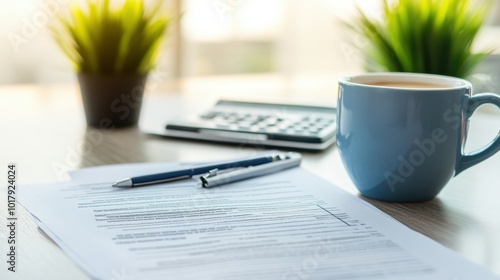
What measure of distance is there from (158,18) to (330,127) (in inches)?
11.5

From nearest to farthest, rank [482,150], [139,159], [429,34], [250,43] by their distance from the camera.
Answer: [482,150] → [139,159] → [429,34] → [250,43]

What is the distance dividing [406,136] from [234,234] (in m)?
0.19

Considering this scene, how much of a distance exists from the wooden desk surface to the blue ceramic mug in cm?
2

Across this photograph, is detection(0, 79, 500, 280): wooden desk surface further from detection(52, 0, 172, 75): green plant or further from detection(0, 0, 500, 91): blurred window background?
detection(0, 0, 500, 91): blurred window background

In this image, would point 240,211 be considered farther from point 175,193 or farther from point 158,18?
point 158,18

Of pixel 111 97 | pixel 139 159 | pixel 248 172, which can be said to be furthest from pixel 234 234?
pixel 111 97

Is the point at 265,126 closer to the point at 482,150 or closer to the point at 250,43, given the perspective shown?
the point at 482,150

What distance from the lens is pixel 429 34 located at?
860 millimetres

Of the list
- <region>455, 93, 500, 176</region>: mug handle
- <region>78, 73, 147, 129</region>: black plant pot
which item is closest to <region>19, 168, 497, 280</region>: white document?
<region>455, 93, 500, 176</region>: mug handle

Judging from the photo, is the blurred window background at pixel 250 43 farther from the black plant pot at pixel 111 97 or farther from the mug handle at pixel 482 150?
the mug handle at pixel 482 150

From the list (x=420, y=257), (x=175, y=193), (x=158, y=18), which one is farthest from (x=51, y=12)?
(x=420, y=257)

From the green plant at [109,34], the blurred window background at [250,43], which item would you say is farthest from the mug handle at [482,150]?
the blurred window background at [250,43]

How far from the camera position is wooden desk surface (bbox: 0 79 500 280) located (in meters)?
0.48

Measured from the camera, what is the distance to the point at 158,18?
90cm
